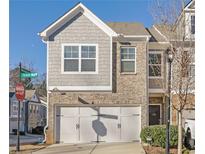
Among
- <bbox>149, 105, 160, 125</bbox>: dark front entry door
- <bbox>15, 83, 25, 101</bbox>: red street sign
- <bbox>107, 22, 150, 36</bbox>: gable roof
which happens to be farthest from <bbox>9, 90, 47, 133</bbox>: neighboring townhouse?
<bbox>15, 83, 25, 101</bbox>: red street sign

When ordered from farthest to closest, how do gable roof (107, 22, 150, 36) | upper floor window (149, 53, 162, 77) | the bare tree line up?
gable roof (107, 22, 150, 36) → upper floor window (149, 53, 162, 77) → the bare tree

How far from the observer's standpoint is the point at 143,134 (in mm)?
12711

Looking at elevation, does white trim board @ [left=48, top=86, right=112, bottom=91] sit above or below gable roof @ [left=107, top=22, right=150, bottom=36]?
below

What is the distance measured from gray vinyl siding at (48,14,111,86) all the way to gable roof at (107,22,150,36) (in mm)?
969

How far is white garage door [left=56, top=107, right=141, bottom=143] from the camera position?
14.6m

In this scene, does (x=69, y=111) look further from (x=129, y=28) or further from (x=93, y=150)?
(x=129, y=28)

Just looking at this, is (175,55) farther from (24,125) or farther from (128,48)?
(24,125)

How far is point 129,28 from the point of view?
15609 millimetres

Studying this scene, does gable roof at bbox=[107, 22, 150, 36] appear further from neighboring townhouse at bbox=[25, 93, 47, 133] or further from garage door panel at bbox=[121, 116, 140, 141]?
neighboring townhouse at bbox=[25, 93, 47, 133]

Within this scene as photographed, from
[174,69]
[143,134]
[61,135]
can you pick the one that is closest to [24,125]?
[61,135]

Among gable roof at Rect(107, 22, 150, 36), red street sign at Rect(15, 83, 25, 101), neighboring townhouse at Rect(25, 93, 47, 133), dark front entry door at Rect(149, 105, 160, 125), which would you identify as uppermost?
gable roof at Rect(107, 22, 150, 36)

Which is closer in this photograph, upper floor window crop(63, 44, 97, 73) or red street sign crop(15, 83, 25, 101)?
red street sign crop(15, 83, 25, 101)

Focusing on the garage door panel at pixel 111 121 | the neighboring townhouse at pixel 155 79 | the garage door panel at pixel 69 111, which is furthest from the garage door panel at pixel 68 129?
the neighboring townhouse at pixel 155 79

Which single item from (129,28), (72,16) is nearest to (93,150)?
(72,16)
